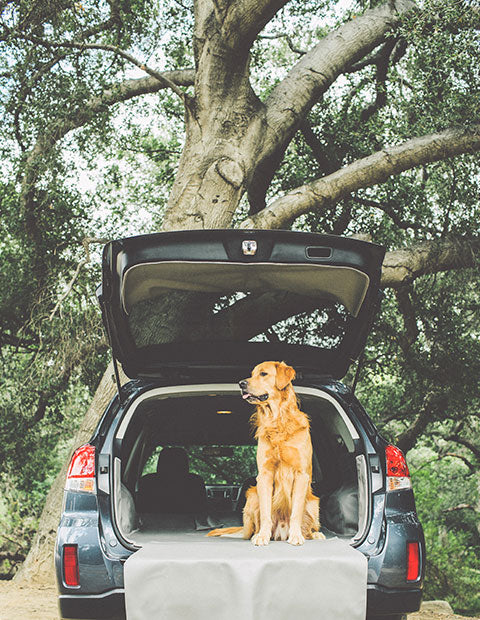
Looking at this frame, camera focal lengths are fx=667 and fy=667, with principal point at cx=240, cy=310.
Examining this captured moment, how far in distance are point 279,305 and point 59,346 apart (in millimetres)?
4306

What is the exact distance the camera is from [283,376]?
3939mm

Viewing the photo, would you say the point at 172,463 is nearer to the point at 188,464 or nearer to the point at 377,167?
the point at 188,464

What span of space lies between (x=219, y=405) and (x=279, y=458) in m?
1.64

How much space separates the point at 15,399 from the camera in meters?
11.1

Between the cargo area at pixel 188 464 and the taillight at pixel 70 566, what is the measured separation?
0.26 meters

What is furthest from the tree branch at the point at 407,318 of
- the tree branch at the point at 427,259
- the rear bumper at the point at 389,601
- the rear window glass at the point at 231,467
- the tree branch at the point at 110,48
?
the rear bumper at the point at 389,601

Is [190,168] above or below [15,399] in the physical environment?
above

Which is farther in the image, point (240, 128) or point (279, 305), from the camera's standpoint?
point (240, 128)

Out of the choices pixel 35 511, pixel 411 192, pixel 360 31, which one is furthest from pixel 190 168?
pixel 35 511

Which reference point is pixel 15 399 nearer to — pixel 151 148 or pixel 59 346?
pixel 59 346

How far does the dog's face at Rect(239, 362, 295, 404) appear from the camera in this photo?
387 centimetres

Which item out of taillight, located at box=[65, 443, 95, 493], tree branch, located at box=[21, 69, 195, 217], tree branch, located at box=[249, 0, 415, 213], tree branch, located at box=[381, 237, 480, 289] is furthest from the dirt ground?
tree branch, located at box=[249, 0, 415, 213]

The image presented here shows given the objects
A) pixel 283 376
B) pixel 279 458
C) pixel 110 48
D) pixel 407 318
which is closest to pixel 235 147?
pixel 110 48

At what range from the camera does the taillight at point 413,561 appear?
328cm
